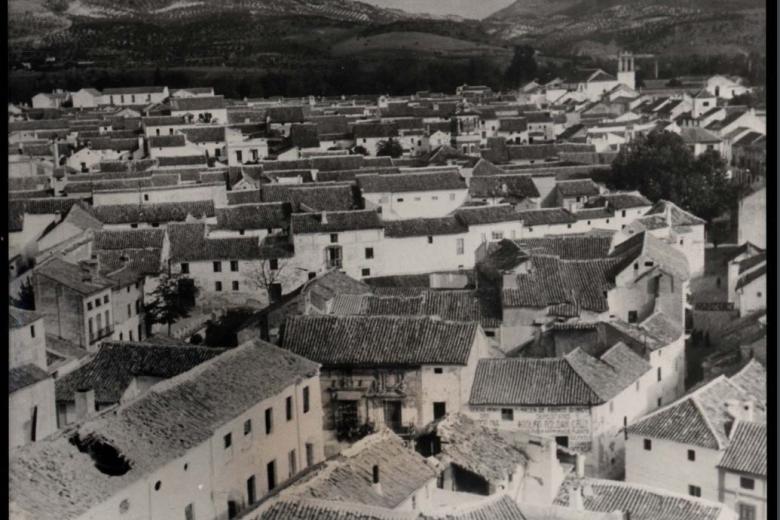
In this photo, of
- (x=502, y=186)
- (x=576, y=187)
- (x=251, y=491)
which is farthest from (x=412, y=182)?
(x=251, y=491)

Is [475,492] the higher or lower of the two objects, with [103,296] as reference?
lower

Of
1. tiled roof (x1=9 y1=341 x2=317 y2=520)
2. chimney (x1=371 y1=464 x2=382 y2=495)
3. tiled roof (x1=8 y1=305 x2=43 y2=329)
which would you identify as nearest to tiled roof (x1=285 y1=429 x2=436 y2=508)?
chimney (x1=371 y1=464 x2=382 y2=495)

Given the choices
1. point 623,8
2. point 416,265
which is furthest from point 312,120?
point 623,8

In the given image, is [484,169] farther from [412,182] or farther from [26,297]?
[26,297]

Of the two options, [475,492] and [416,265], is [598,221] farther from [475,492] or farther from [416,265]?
[475,492]

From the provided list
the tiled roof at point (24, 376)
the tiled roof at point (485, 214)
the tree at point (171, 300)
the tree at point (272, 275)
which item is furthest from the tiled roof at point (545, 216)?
the tiled roof at point (24, 376)

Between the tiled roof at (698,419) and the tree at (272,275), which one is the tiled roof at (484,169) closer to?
the tree at (272,275)

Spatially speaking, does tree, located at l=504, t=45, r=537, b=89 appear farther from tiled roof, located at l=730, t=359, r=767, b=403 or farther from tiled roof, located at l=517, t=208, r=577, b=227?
tiled roof, located at l=730, t=359, r=767, b=403
